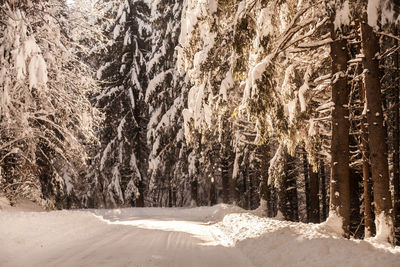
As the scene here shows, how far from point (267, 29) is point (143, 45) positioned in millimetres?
20374

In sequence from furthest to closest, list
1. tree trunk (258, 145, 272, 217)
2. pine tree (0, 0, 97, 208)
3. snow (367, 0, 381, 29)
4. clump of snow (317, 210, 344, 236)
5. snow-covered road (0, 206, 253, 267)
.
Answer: tree trunk (258, 145, 272, 217) < pine tree (0, 0, 97, 208) < clump of snow (317, 210, 344, 236) < snow-covered road (0, 206, 253, 267) < snow (367, 0, 381, 29)

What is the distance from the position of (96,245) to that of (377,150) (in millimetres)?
7098

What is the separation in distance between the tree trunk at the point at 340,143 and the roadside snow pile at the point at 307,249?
2.28ft

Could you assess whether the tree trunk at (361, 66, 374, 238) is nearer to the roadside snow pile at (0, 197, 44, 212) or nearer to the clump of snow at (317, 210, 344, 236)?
the clump of snow at (317, 210, 344, 236)

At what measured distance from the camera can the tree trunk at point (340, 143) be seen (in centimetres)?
836

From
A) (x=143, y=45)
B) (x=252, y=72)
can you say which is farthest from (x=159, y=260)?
(x=143, y=45)

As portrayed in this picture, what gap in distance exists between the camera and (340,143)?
8.43 m

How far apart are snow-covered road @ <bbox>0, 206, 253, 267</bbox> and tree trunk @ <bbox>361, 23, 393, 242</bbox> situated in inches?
114

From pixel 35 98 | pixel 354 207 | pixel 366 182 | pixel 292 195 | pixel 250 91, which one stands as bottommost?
pixel 354 207

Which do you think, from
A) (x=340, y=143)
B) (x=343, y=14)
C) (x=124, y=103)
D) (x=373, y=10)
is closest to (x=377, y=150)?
(x=340, y=143)

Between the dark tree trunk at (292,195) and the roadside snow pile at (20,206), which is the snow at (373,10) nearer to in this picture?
the roadside snow pile at (20,206)

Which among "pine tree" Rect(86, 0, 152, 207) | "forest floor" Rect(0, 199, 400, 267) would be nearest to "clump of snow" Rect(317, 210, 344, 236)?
"forest floor" Rect(0, 199, 400, 267)

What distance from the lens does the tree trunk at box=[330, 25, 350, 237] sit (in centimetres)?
836

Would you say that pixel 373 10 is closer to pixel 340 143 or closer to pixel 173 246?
pixel 340 143
